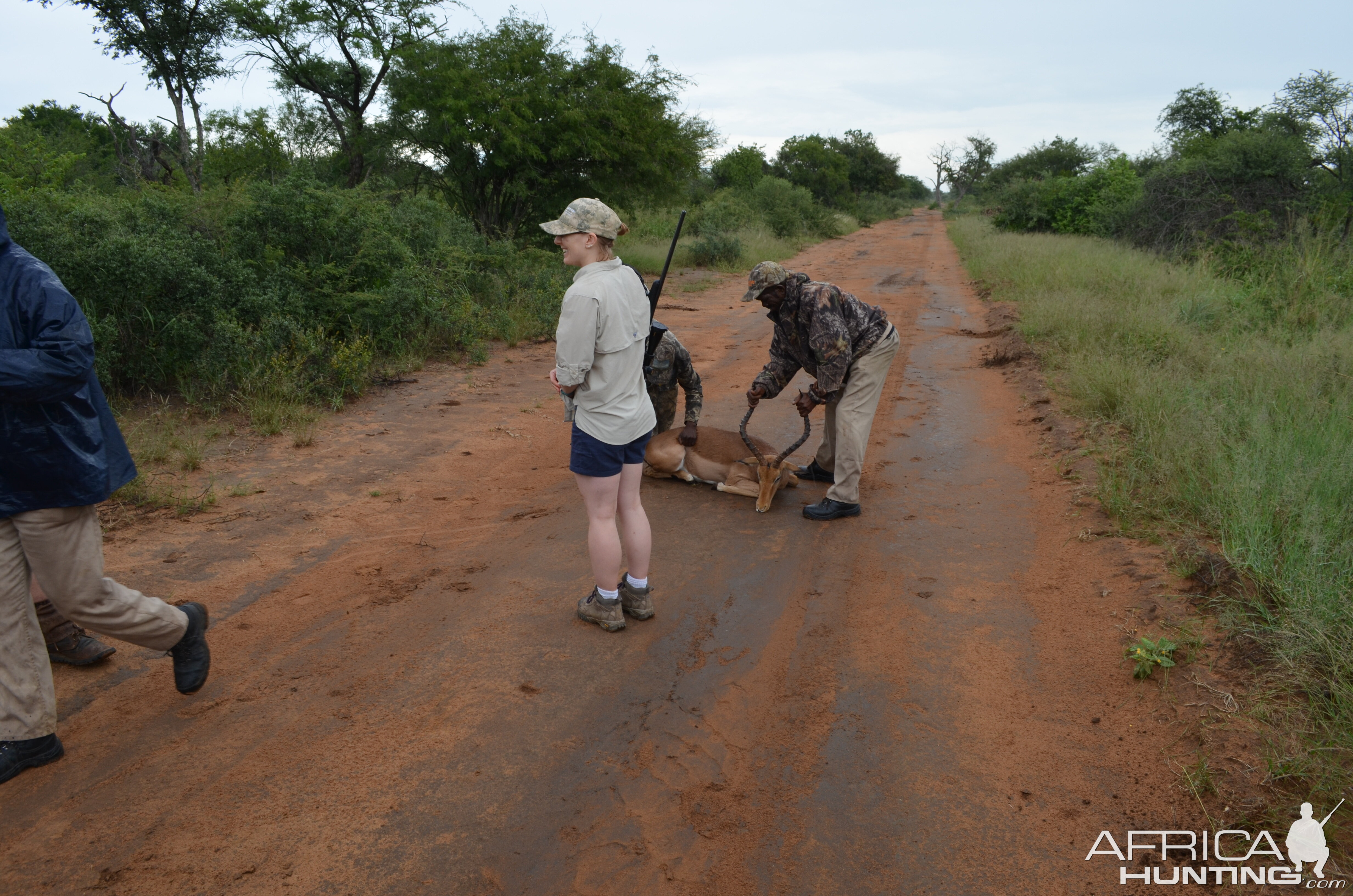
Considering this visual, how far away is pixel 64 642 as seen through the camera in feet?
12.1

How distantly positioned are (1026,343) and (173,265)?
31.4 ft

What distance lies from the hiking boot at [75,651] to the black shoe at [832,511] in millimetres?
4036

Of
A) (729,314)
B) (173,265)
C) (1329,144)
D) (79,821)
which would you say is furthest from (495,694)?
(1329,144)

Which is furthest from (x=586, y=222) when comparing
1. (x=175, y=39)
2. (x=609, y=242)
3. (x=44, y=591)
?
(x=175, y=39)

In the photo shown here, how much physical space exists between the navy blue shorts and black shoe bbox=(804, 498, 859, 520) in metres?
2.18

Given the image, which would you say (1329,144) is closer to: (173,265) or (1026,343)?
(1026,343)

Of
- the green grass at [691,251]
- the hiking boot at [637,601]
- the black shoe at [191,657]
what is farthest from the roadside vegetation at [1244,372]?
the green grass at [691,251]

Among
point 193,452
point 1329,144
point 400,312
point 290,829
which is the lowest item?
point 290,829

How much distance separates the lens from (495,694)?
3.61m

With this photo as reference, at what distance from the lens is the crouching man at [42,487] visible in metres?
2.88

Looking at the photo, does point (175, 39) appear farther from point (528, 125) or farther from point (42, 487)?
point (42, 487)

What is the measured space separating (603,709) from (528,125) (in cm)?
1179

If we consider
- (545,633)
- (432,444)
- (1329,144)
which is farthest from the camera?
(1329,144)

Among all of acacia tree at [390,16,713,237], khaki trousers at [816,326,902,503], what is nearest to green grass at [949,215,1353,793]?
khaki trousers at [816,326,902,503]
